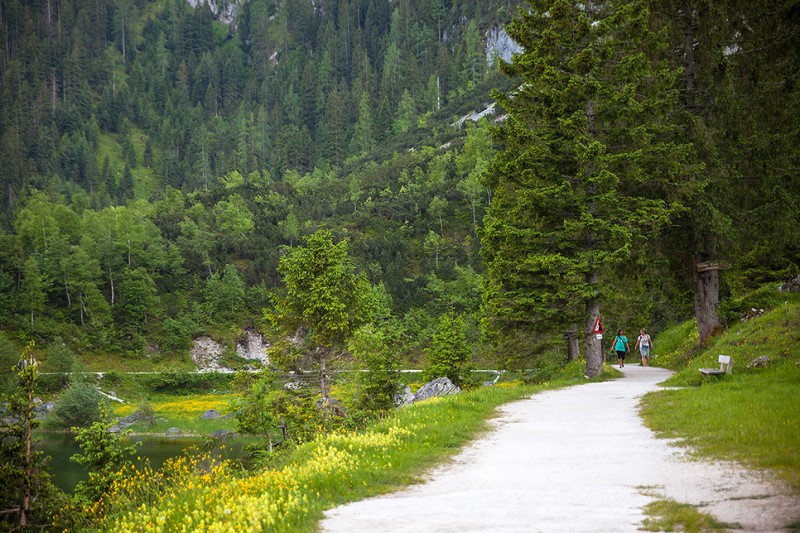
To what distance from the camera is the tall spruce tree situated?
2119 centimetres

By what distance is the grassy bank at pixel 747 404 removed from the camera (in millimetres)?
8836

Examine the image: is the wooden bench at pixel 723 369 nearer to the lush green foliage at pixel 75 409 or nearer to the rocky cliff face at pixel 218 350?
the lush green foliage at pixel 75 409

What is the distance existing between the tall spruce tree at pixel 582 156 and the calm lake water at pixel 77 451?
1907cm

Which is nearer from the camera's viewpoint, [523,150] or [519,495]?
[519,495]

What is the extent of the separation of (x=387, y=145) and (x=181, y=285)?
85785 millimetres

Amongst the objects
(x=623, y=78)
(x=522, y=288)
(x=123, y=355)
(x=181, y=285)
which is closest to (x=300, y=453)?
(x=522, y=288)

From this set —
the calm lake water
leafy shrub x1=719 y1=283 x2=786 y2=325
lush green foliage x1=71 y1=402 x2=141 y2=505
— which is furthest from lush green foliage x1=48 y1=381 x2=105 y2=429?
leafy shrub x1=719 y1=283 x2=786 y2=325

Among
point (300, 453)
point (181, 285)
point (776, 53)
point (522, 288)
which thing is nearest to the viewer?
point (300, 453)

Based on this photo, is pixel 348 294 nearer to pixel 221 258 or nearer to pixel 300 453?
pixel 300 453

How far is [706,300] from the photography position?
22.4 m

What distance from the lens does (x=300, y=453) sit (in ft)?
37.1

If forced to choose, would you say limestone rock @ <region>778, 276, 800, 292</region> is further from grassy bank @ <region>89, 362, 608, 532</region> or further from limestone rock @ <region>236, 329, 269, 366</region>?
limestone rock @ <region>236, 329, 269, 366</region>

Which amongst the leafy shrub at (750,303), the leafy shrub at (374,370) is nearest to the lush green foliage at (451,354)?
the leafy shrub at (374,370)

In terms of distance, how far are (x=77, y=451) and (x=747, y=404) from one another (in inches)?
1757
